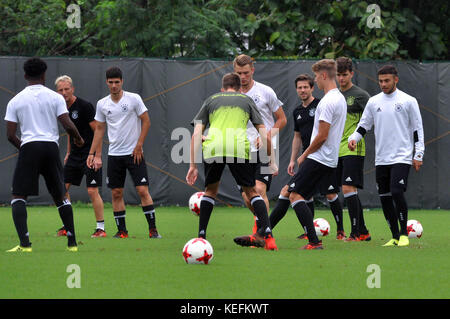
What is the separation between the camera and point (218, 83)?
1792 centimetres

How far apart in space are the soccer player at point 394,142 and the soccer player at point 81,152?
144 inches

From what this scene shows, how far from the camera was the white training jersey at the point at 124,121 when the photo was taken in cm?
1162

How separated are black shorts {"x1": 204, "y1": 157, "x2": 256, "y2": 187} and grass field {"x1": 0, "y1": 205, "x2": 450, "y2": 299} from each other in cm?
79

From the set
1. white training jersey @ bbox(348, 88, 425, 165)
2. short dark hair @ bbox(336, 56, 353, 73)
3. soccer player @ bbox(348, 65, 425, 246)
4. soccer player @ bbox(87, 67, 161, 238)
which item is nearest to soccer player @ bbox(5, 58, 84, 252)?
soccer player @ bbox(87, 67, 161, 238)

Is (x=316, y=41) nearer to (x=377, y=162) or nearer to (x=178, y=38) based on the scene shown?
(x=178, y=38)

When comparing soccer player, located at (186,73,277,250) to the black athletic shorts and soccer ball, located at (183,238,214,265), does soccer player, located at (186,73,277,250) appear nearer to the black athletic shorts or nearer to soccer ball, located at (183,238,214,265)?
the black athletic shorts

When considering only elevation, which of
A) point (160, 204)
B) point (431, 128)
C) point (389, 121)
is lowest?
point (160, 204)

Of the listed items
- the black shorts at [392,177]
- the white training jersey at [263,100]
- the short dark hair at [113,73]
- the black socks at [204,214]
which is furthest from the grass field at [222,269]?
the short dark hair at [113,73]

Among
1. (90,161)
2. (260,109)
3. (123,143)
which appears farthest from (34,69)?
(260,109)

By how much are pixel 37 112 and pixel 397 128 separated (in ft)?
13.6

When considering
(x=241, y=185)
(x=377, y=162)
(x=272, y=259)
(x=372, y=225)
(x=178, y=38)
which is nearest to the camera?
(x=272, y=259)

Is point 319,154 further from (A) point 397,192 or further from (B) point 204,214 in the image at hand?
(B) point 204,214
